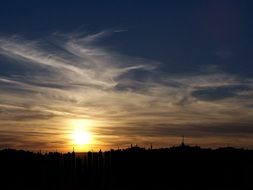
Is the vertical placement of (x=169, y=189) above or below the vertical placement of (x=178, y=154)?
below

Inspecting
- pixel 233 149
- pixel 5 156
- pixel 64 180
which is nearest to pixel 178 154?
pixel 233 149

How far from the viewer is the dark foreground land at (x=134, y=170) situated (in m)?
27.5

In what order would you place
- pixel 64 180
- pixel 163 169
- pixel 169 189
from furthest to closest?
pixel 64 180, pixel 163 169, pixel 169 189

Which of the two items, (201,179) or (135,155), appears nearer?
(201,179)

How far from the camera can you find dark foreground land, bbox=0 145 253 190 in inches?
1082

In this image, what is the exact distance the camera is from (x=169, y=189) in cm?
2691

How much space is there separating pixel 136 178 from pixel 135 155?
1807 millimetres

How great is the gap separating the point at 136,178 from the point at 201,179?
3.73m

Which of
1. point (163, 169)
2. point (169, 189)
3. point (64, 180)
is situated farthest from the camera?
point (64, 180)

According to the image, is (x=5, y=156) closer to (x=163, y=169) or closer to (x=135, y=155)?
(x=135, y=155)

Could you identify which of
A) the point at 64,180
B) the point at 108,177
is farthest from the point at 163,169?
the point at 64,180

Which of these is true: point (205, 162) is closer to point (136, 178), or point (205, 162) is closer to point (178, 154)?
point (178, 154)

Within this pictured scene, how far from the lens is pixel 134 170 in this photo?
97.9 ft

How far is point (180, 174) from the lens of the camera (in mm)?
28125
